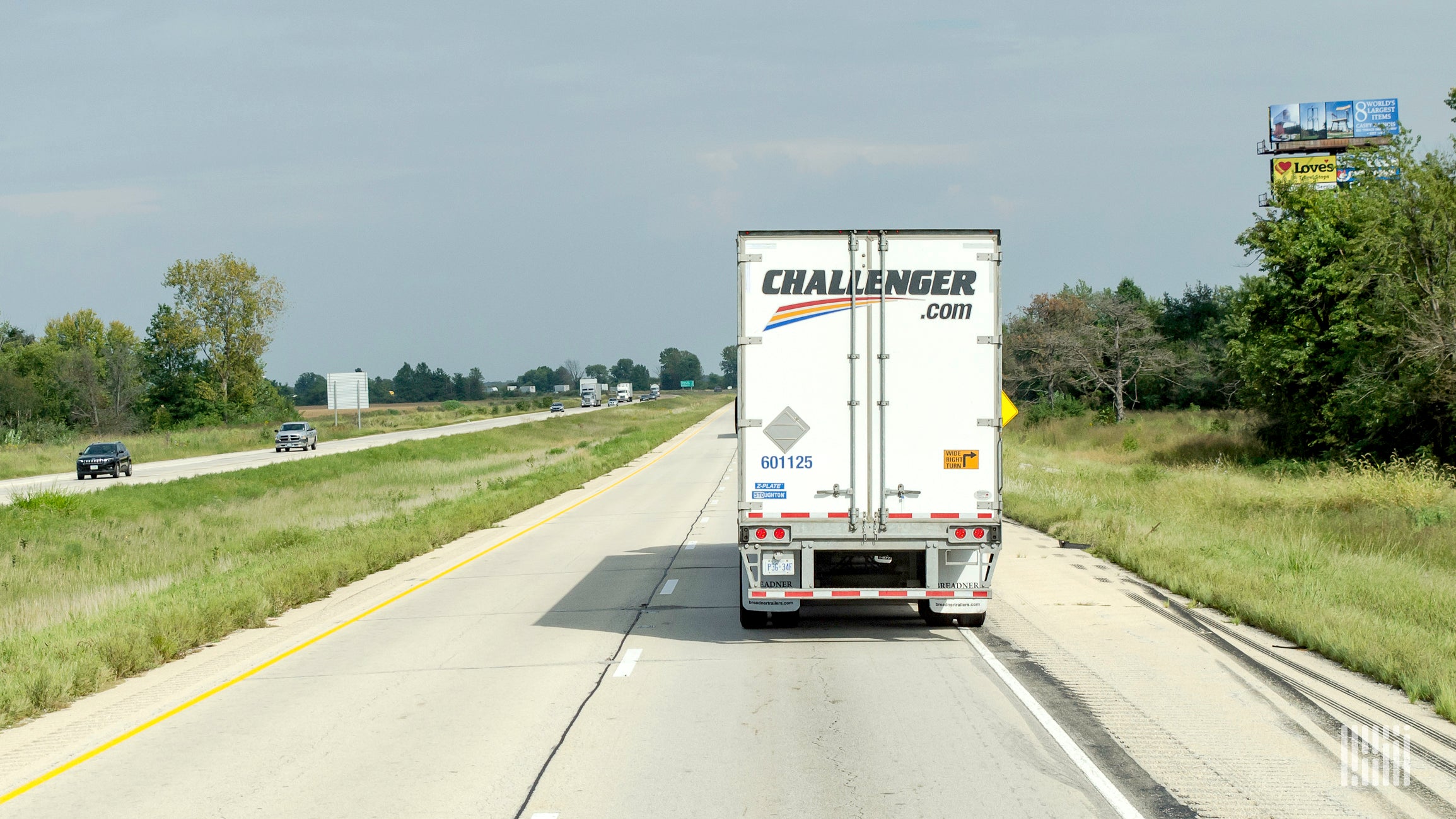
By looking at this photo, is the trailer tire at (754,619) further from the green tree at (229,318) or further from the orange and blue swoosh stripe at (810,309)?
the green tree at (229,318)

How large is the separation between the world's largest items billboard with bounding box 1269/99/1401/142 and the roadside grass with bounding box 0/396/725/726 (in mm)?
48769

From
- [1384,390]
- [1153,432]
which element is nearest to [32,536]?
[1384,390]

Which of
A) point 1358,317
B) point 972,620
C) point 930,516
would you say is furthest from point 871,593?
point 1358,317

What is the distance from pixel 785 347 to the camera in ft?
37.9

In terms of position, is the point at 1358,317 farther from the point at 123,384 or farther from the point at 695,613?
the point at 123,384

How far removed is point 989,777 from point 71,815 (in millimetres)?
5338

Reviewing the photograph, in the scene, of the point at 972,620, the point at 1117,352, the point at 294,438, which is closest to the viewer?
the point at 972,620

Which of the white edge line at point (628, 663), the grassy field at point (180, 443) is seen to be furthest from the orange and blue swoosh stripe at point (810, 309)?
the grassy field at point (180, 443)

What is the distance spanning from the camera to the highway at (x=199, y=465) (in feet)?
139

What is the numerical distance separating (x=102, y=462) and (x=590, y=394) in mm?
116376

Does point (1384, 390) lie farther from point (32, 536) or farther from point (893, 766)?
point (32, 536)

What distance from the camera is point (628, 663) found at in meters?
10.9

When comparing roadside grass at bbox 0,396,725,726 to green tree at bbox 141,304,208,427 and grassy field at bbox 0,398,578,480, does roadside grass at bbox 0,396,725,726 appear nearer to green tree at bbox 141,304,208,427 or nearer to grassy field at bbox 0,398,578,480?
grassy field at bbox 0,398,578,480

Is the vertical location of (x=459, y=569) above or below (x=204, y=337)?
below
